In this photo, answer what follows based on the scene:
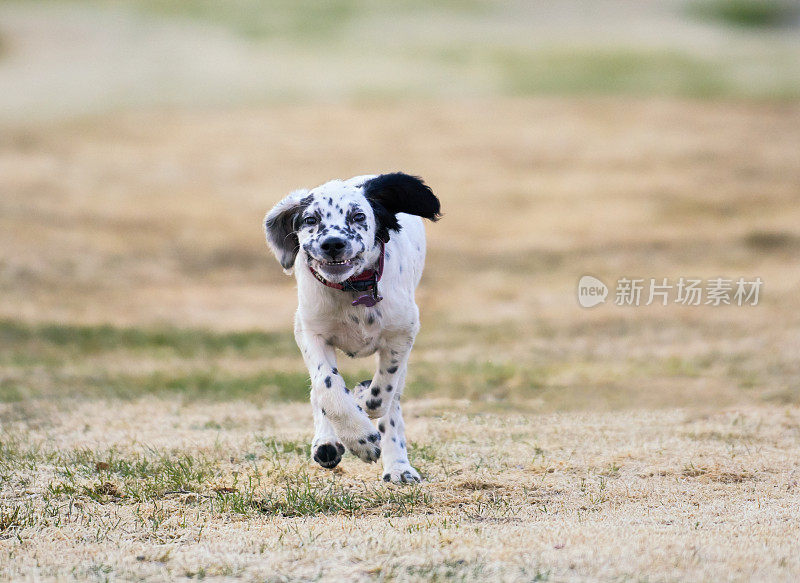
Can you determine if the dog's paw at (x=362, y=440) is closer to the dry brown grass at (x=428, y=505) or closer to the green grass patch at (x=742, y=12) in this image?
the dry brown grass at (x=428, y=505)

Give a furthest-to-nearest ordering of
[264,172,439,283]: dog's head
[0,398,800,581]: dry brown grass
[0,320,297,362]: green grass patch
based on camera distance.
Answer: [0,320,297,362]: green grass patch < [264,172,439,283]: dog's head < [0,398,800,581]: dry brown grass

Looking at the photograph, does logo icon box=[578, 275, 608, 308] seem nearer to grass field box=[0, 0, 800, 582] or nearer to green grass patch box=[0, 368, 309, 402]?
grass field box=[0, 0, 800, 582]

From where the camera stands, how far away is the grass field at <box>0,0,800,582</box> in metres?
6.16

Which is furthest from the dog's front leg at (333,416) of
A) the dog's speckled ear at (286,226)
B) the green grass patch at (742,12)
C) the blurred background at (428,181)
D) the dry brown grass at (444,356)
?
the green grass patch at (742,12)

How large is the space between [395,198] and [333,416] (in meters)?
1.52

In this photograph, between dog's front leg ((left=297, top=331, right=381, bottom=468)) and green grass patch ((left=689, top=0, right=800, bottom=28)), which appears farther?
green grass patch ((left=689, top=0, right=800, bottom=28))

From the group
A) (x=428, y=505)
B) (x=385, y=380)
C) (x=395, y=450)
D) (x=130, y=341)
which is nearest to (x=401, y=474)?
(x=395, y=450)

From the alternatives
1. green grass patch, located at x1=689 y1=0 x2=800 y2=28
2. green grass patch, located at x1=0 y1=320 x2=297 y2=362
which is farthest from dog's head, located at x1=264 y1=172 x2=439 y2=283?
green grass patch, located at x1=689 y1=0 x2=800 y2=28

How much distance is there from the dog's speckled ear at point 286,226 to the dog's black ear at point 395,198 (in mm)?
460

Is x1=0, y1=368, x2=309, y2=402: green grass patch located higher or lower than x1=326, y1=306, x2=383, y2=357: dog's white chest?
lower

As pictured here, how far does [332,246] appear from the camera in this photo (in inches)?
255

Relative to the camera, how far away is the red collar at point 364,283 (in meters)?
6.92

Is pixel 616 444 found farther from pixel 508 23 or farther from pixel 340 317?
pixel 508 23

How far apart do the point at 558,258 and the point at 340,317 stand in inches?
802
